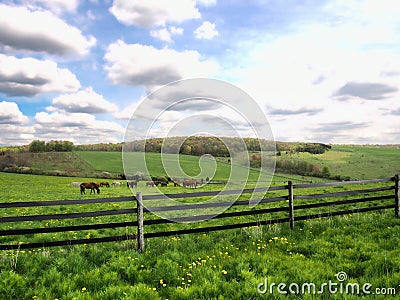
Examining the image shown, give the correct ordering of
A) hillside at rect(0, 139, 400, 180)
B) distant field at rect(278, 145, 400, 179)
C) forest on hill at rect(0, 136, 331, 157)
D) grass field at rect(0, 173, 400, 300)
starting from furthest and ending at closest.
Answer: hillside at rect(0, 139, 400, 180) < distant field at rect(278, 145, 400, 179) < forest on hill at rect(0, 136, 331, 157) < grass field at rect(0, 173, 400, 300)

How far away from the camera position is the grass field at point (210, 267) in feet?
15.6

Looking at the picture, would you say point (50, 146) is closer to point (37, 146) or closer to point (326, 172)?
point (37, 146)

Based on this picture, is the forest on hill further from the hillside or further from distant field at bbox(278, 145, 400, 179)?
distant field at bbox(278, 145, 400, 179)

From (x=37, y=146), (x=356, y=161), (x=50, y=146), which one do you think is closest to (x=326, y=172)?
(x=356, y=161)

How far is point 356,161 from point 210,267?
186 ft

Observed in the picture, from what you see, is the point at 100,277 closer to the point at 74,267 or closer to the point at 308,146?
the point at 74,267

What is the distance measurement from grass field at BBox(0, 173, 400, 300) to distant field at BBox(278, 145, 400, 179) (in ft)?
140

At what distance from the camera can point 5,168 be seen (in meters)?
56.3

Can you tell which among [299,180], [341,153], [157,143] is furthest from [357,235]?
[341,153]

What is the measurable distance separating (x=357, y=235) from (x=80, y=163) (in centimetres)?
6041

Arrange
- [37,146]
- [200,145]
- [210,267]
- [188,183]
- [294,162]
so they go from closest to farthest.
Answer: [210,267] < [200,145] < [188,183] < [294,162] < [37,146]

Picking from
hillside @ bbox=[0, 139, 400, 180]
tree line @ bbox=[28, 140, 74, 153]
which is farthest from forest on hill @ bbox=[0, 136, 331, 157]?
tree line @ bbox=[28, 140, 74, 153]

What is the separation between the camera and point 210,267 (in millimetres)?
5660

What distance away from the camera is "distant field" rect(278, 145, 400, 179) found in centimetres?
4712
